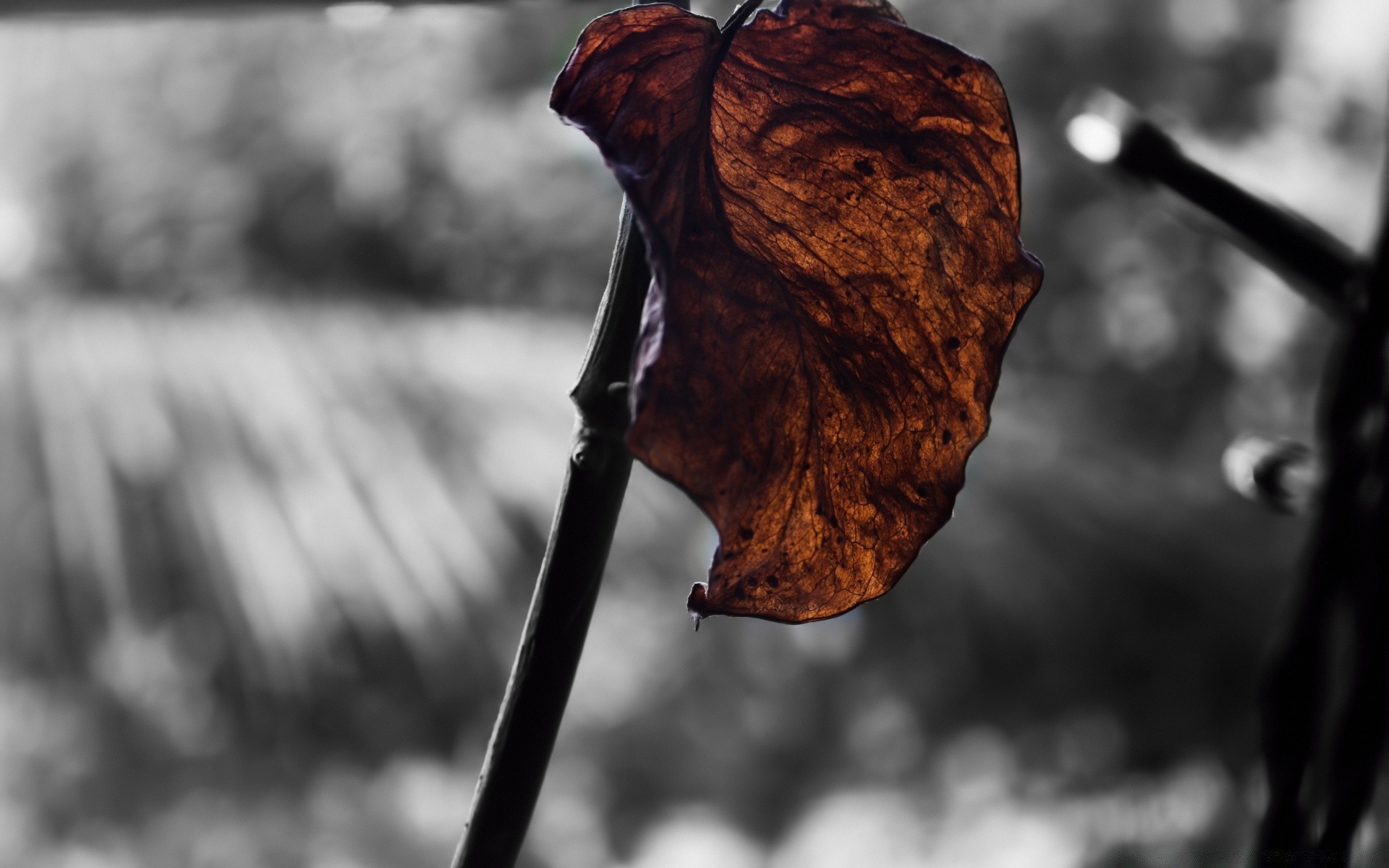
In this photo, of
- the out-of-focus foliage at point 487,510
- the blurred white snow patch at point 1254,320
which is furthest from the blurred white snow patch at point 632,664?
the blurred white snow patch at point 1254,320

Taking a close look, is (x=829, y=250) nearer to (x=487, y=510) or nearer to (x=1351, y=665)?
(x=1351, y=665)

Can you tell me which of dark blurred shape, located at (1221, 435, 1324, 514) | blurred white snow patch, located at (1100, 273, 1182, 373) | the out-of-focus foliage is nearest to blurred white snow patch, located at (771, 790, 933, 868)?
the out-of-focus foliage

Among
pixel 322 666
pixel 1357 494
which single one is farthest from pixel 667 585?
pixel 1357 494

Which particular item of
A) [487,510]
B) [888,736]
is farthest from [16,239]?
[888,736]

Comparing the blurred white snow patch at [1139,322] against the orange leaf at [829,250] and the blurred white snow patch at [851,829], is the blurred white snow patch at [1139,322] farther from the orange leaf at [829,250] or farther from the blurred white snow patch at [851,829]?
the orange leaf at [829,250]

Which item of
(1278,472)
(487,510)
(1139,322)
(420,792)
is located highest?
(1278,472)

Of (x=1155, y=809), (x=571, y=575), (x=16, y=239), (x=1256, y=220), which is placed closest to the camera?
(x=571, y=575)
